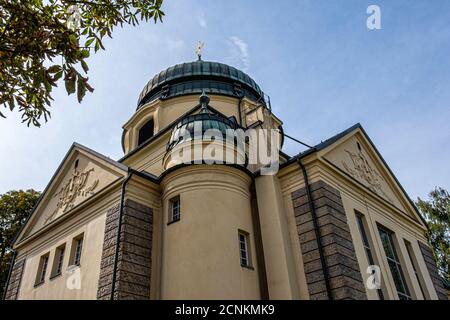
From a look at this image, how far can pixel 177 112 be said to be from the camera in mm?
18750

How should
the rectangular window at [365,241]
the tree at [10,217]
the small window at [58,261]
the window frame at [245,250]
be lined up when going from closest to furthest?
the window frame at [245,250], the rectangular window at [365,241], the small window at [58,261], the tree at [10,217]

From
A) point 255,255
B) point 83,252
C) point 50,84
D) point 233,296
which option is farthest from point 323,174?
point 50,84

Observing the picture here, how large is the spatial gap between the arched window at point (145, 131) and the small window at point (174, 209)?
7844 millimetres

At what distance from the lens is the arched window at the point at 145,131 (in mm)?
19602

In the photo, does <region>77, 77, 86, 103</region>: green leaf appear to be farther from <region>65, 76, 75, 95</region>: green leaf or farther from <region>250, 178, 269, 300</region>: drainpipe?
<region>250, 178, 269, 300</region>: drainpipe

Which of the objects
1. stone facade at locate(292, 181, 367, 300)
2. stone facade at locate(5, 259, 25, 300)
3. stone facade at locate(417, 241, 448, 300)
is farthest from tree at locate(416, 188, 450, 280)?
stone facade at locate(5, 259, 25, 300)

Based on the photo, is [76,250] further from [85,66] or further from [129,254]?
[85,66]

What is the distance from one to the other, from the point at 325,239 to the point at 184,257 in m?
4.00

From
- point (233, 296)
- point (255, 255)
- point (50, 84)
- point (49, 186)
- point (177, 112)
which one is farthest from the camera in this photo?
point (177, 112)

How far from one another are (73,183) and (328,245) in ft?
32.3

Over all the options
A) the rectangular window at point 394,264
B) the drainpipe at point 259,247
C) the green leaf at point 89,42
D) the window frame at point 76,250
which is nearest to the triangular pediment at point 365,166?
the rectangular window at point 394,264

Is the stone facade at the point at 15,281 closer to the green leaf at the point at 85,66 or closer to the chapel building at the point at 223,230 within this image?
the chapel building at the point at 223,230

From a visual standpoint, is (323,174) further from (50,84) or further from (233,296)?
(50,84)

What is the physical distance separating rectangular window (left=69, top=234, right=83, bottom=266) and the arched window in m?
7.34
